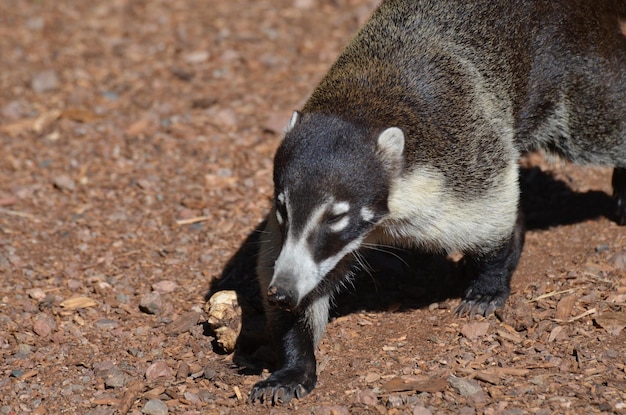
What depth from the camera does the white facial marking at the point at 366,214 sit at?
21.6ft

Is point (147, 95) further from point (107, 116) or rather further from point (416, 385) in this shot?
point (416, 385)

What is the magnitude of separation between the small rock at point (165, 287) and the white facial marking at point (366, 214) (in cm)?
243

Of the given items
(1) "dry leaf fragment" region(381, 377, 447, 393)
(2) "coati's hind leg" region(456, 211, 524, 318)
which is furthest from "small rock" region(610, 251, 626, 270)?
(1) "dry leaf fragment" region(381, 377, 447, 393)

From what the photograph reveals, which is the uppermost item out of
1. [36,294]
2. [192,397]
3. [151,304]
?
[192,397]

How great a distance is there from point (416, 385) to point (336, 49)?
6539mm

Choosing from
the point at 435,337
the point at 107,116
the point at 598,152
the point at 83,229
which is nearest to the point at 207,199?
the point at 83,229

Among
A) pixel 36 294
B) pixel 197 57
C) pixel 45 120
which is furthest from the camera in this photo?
pixel 197 57

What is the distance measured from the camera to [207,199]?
31.5 feet

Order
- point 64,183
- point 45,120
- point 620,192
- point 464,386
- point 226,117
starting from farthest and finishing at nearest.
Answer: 1. point 45,120
2. point 226,117
3. point 64,183
4. point 620,192
5. point 464,386

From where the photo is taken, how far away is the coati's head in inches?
251

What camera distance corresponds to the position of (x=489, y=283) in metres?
7.78

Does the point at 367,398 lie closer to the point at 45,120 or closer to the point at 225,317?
the point at 225,317

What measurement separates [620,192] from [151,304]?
15.5 ft

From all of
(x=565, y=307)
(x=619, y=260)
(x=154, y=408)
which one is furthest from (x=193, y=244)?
(x=619, y=260)
